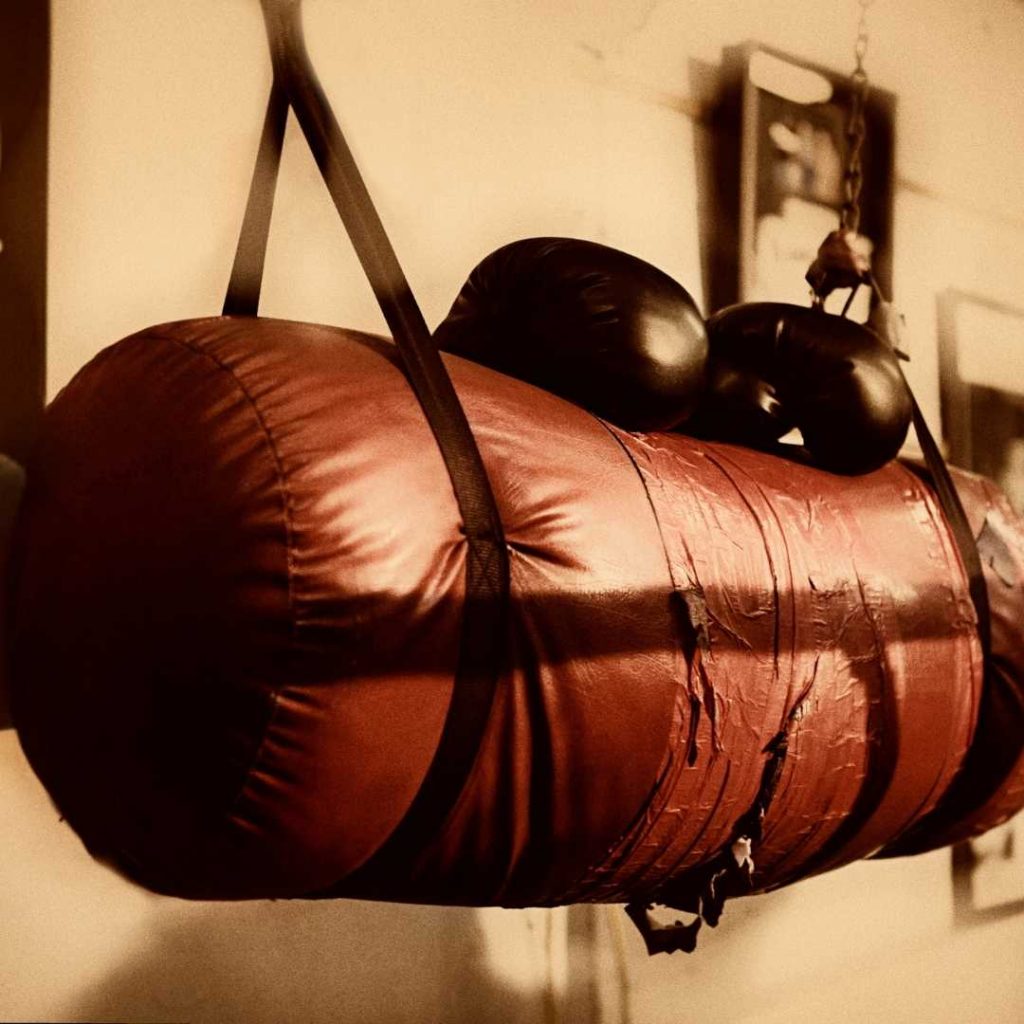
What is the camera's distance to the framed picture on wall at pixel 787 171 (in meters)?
1.70

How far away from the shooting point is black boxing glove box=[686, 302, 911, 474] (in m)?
1.06

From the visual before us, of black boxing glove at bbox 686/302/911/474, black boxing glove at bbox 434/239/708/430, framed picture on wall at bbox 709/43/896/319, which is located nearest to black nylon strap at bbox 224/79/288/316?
black boxing glove at bbox 434/239/708/430

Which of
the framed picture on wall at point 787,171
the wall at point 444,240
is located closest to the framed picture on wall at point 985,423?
the wall at point 444,240

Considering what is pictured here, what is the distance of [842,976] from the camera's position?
1802mm

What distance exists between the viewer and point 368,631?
0.62 metres

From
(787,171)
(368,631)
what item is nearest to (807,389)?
(368,631)

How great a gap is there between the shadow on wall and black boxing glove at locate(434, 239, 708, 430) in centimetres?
71

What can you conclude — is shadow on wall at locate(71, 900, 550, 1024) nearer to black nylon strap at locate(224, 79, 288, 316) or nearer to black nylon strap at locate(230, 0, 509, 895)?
black nylon strap at locate(230, 0, 509, 895)

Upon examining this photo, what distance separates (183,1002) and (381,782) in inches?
24.6

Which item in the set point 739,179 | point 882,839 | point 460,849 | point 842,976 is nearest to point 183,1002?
point 460,849

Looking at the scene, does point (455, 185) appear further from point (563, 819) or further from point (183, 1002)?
point (183, 1002)

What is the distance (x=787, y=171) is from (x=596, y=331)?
1074 mm

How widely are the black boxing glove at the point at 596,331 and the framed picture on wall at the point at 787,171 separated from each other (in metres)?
0.81

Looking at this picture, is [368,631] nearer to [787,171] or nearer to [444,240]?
[444,240]
